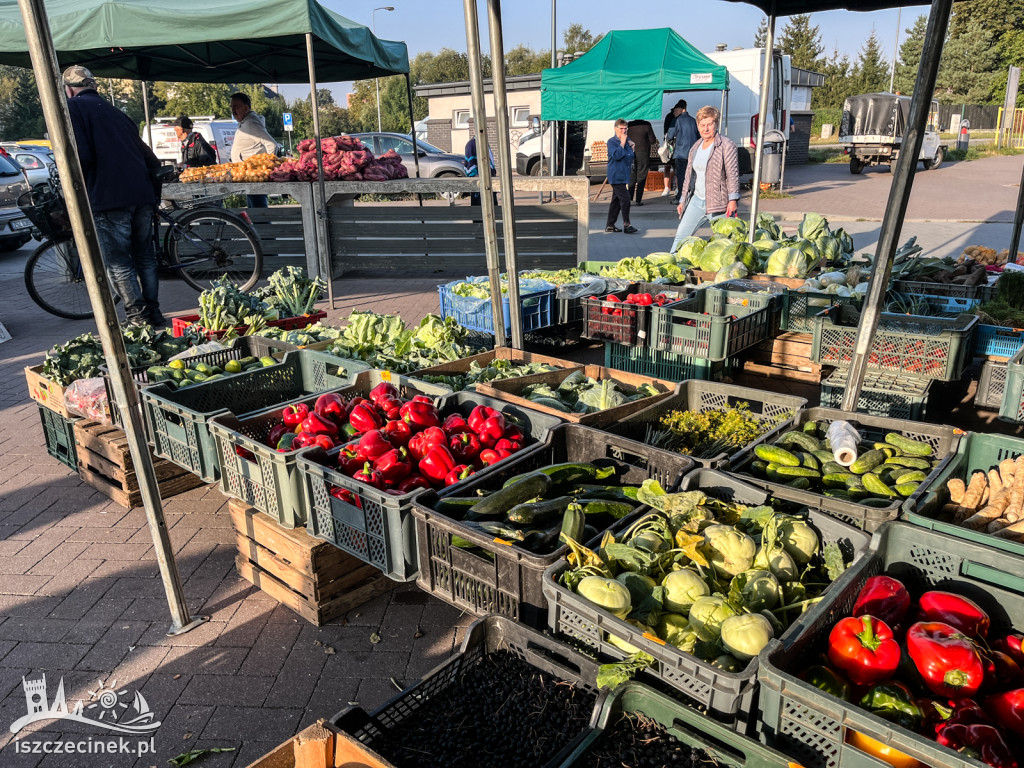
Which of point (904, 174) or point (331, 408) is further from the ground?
point (904, 174)

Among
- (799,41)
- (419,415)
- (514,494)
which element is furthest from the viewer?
(799,41)

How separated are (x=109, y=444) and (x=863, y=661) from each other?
4149 millimetres

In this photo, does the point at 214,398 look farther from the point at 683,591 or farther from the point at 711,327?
the point at 711,327

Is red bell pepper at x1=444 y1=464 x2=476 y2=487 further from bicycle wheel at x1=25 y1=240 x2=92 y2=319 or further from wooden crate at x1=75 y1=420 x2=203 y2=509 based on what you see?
bicycle wheel at x1=25 y1=240 x2=92 y2=319

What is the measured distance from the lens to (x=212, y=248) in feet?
31.6

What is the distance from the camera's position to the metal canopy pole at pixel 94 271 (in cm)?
266

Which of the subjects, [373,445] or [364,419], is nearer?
[373,445]

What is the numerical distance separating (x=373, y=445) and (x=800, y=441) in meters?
1.82

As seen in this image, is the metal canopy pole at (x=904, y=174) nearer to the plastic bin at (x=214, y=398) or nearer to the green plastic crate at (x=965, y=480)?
the green plastic crate at (x=965, y=480)

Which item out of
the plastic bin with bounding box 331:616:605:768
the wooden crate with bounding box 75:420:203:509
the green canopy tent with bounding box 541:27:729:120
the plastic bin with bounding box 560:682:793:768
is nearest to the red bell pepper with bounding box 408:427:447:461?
the plastic bin with bounding box 331:616:605:768

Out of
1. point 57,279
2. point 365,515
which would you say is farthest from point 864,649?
point 57,279

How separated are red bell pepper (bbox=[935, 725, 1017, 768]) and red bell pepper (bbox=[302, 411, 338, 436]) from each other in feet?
8.92

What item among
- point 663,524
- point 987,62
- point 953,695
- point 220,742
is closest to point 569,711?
point 663,524

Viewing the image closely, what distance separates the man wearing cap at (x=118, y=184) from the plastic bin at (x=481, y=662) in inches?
227
